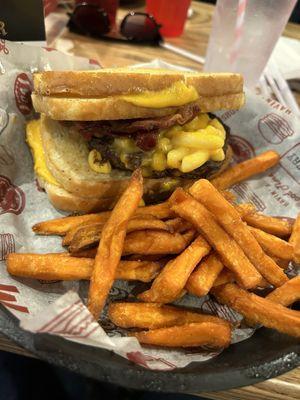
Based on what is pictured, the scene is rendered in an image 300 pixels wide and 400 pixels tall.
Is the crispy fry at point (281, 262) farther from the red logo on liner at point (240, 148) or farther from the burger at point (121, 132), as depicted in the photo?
the red logo on liner at point (240, 148)

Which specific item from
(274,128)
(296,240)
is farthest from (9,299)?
(274,128)

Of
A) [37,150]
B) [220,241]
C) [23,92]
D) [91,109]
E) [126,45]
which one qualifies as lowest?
[126,45]

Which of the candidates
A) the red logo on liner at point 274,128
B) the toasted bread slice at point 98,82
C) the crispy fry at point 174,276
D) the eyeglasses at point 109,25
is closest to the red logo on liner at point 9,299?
the crispy fry at point 174,276

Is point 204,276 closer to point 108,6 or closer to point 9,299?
point 9,299

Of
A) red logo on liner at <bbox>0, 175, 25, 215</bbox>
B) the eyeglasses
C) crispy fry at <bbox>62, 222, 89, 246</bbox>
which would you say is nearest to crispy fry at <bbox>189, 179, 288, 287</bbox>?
crispy fry at <bbox>62, 222, 89, 246</bbox>

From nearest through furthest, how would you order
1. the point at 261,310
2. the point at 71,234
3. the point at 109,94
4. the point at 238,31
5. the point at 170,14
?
the point at 261,310, the point at 71,234, the point at 109,94, the point at 238,31, the point at 170,14

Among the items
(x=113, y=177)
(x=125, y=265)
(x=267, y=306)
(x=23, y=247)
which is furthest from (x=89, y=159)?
(x=267, y=306)
